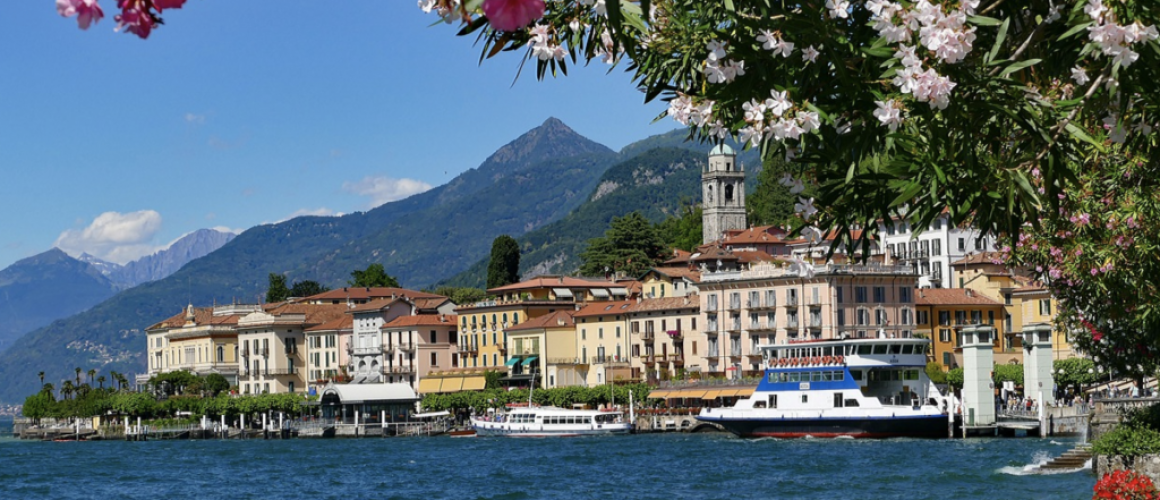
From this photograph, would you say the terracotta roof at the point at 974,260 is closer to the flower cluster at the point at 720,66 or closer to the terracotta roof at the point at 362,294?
the terracotta roof at the point at 362,294

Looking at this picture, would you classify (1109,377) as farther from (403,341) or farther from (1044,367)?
(403,341)

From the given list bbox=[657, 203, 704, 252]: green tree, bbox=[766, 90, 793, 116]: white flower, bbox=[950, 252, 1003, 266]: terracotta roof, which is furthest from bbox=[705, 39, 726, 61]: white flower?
bbox=[657, 203, 704, 252]: green tree

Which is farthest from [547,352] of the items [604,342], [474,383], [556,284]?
[556,284]

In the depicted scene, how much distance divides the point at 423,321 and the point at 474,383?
1020cm

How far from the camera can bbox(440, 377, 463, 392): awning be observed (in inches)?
4784

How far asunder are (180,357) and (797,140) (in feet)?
476

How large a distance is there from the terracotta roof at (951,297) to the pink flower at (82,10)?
330 ft

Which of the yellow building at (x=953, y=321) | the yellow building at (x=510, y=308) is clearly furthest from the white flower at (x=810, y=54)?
the yellow building at (x=510, y=308)

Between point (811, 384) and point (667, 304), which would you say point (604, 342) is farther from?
point (811, 384)

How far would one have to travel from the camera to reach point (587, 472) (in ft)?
206

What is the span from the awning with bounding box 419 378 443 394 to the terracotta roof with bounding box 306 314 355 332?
42.5 feet

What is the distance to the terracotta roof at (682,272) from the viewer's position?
11212cm

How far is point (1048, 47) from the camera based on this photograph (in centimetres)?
928

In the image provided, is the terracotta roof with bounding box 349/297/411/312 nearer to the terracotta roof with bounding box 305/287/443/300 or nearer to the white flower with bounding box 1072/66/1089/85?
the terracotta roof with bounding box 305/287/443/300
